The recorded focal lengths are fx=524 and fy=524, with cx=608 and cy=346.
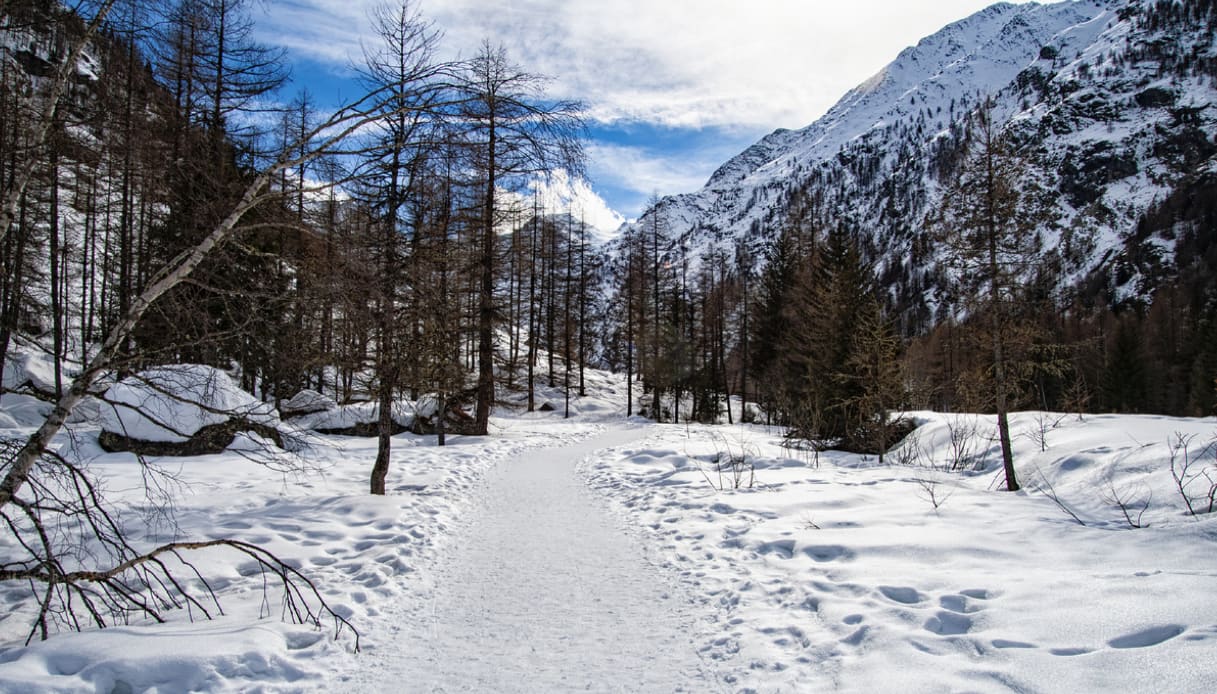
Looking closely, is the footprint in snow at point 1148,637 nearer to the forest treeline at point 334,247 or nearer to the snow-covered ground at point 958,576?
the snow-covered ground at point 958,576

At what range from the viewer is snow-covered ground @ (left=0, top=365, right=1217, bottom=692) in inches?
127

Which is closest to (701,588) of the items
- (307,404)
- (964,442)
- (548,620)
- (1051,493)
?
(548,620)

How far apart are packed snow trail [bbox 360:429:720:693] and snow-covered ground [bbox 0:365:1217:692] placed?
0.02 metres

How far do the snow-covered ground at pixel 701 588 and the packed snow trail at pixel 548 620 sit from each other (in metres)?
0.02

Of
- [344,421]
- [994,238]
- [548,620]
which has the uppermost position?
[994,238]

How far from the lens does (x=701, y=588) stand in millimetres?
5016

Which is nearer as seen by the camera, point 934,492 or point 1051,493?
point 1051,493

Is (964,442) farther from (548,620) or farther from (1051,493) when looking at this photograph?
(548,620)

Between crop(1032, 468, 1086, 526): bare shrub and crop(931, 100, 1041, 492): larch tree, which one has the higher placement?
crop(931, 100, 1041, 492): larch tree

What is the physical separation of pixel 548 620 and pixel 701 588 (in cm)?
153

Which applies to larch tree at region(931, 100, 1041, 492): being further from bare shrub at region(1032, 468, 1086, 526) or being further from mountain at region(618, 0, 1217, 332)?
mountain at region(618, 0, 1217, 332)

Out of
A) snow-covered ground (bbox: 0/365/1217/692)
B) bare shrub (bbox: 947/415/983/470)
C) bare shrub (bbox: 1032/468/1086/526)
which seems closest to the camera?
snow-covered ground (bbox: 0/365/1217/692)

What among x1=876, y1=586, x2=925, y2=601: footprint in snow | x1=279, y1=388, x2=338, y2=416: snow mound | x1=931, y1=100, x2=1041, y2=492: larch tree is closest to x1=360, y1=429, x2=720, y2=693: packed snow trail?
x1=876, y1=586, x2=925, y2=601: footprint in snow

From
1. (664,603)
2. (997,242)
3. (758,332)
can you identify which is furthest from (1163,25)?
(664,603)
